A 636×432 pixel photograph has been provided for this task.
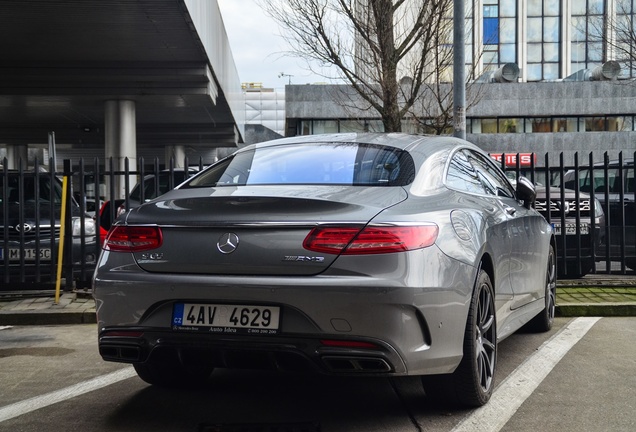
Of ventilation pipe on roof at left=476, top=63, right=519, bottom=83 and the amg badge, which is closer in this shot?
the amg badge

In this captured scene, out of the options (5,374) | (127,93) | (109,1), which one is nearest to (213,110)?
(127,93)

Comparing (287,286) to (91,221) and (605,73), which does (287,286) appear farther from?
(605,73)

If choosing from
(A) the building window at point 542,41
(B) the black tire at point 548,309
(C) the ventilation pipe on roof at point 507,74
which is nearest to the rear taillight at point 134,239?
(B) the black tire at point 548,309

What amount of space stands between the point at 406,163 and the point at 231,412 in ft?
5.23

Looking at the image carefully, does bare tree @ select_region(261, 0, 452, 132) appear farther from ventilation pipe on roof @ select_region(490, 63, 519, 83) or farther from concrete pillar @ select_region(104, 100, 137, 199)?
ventilation pipe on roof @ select_region(490, 63, 519, 83)

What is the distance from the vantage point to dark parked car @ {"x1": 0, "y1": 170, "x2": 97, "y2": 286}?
30.3 feet

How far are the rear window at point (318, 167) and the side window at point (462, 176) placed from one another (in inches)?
14.1

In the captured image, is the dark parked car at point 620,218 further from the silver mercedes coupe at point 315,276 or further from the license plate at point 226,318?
the license plate at point 226,318

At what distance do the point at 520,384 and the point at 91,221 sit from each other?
618 centimetres

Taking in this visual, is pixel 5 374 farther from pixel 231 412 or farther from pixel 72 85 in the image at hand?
pixel 72 85

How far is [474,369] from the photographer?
4.24 meters

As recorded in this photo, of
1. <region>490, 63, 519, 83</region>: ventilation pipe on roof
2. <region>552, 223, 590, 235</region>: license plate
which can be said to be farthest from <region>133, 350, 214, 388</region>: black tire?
<region>490, 63, 519, 83</region>: ventilation pipe on roof

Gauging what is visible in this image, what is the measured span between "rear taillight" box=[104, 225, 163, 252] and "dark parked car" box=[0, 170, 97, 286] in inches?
199

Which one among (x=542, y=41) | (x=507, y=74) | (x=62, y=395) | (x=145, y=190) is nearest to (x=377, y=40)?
(x=145, y=190)
